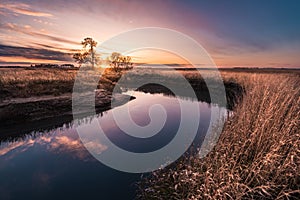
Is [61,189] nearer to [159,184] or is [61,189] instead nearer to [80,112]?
[159,184]

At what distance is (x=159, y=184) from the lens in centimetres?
480

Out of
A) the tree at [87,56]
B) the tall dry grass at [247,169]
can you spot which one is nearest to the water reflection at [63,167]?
the tall dry grass at [247,169]

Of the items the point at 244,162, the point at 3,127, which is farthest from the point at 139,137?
the point at 3,127

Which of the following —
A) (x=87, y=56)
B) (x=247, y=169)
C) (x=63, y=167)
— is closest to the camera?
(x=247, y=169)

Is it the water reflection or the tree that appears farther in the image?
the tree

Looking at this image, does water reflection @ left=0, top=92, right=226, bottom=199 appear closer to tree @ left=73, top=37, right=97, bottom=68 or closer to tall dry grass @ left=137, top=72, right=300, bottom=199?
tall dry grass @ left=137, top=72, right=300, bottom=199

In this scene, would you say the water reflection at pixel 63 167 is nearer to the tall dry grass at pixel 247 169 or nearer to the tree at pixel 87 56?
the tall dry grass at pixel 247 169

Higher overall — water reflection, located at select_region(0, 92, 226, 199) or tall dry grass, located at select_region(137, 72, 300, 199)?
tall dry grass, located at select_region(137, 72, 300, 199)

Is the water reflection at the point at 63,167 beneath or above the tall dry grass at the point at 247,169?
beneath

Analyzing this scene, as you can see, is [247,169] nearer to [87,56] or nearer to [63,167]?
[63,167]

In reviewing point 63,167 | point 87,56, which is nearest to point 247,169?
point 63,167

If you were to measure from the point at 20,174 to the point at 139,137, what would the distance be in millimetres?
4722

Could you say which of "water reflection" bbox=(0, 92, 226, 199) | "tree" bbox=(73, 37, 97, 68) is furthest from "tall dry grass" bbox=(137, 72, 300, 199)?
"tree" bbox=(73, 37, 97, 68)

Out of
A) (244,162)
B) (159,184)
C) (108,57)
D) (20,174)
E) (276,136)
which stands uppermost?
(108,57)
